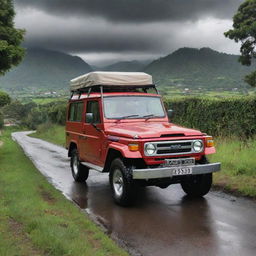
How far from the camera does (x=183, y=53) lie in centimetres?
12300

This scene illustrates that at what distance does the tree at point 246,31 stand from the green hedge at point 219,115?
9.86 meters

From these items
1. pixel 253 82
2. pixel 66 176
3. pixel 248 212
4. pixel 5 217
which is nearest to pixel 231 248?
pixel 248 212

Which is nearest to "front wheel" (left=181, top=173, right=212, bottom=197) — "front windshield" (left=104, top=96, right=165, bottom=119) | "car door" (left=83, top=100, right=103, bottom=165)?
"front windshield" (left=104, top=96, right=165, bottom=119)

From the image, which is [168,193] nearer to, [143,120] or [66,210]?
[143,120]

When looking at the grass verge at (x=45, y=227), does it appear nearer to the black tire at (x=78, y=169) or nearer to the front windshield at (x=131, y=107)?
the black tire at (x=78, y=169)

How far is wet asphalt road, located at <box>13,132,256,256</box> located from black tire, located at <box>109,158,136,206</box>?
192mm

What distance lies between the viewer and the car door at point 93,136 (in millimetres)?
8516

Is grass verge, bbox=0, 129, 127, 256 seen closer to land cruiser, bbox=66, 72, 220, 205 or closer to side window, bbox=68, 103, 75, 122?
land cruiser, bbox=66, 72, 220, 205

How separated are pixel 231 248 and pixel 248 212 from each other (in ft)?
6.43

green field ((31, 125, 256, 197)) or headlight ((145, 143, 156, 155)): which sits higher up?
headlight ((145, 143, 156, 155))

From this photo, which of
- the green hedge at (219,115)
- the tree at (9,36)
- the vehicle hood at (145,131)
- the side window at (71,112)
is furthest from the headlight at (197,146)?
the tree at (9,36)

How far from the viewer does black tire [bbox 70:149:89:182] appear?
33.7 feet

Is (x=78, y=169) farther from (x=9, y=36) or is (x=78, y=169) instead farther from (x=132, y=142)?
(x=9, y=36)

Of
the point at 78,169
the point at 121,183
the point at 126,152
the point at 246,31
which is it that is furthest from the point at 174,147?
the point at 246,31
